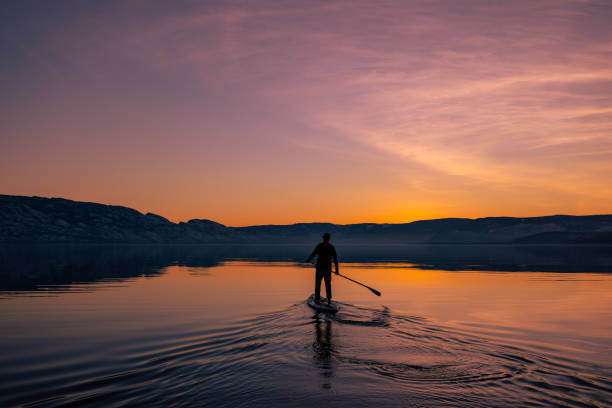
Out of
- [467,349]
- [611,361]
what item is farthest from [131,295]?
[611,361]

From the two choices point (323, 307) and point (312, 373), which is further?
point (323, 307)

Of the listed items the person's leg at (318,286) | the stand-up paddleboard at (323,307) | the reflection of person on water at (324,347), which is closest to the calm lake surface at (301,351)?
the reflection of person on water at (324,347)

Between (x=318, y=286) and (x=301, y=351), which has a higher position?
(x=318, y=286)

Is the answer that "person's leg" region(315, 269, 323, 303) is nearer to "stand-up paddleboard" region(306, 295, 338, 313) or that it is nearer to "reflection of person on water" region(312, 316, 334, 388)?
"stand-up paddleboard" region(306, 295, 338, 313)

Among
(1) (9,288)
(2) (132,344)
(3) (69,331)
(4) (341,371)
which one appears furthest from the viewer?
(1) (9,288)

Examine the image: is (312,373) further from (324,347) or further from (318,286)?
(318,286)

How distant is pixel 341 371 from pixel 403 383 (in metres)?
1.38

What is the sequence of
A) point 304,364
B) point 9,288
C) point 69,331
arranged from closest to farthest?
point 304,364 → point 69,331 → point 9,288

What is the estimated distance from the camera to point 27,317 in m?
16.3

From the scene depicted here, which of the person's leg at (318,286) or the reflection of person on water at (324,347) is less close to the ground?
the person's leg at (318,286)

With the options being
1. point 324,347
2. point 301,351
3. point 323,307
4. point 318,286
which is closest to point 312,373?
point 301,351

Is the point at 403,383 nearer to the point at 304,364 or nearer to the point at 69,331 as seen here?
the point at 304,364

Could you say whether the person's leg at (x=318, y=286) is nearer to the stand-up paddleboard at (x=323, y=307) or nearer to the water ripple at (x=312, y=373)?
the stand-up paddleboard at (x=323, y=307)

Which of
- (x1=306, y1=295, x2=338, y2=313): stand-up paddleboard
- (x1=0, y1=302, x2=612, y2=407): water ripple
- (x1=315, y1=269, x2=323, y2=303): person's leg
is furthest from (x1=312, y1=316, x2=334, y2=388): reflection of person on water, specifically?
(x1=315, y1=269, x2=323, y2=303): person's leg
